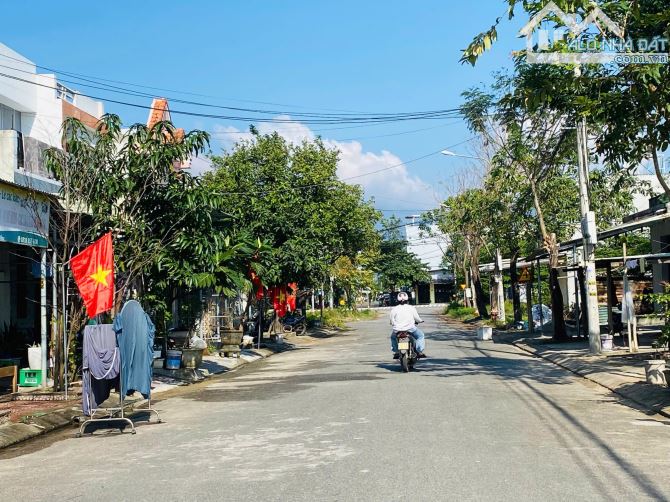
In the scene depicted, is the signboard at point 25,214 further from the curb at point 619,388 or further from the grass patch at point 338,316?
the grass patch at point 338,316

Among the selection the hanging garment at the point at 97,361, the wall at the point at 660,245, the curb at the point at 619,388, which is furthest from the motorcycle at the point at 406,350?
the wall at the point at 660,245

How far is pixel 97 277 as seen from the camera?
45.6 feet

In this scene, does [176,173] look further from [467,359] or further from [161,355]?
[467,359]

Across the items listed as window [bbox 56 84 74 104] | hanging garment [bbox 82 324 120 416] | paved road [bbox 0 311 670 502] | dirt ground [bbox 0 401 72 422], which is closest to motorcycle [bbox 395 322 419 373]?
paved road [bbox 0 311 670 502]

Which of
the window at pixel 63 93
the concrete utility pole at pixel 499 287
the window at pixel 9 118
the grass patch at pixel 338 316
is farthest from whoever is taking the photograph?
the grass patch at pixel 338 316

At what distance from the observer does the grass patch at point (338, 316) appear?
55.2 metres

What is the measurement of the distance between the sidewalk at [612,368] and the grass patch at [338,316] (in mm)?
26912

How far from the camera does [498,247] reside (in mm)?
35500

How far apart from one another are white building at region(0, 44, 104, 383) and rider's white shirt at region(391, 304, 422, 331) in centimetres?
808

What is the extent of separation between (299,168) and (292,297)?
28.8 feet

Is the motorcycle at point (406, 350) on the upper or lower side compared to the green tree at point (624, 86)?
lower

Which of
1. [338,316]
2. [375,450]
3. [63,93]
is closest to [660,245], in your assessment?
[375,450]

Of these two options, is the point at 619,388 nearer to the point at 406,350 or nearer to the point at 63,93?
the point at 406,350

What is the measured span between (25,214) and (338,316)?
46903mm
